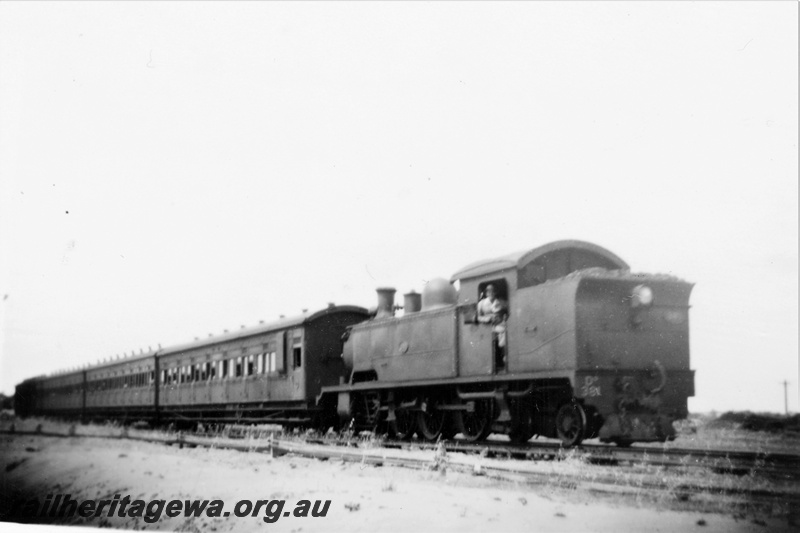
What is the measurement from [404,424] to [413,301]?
2293 mm

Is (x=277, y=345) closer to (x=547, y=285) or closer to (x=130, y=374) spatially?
(x=547, y=285)

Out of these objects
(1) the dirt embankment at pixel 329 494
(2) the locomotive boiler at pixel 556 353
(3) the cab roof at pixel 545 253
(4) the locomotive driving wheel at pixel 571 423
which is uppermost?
(3) the cab roof at pixel 545 253

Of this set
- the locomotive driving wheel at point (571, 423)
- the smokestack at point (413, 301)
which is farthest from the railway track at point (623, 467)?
the smokestack at point (413, 301)

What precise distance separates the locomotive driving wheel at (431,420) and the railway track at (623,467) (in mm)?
666

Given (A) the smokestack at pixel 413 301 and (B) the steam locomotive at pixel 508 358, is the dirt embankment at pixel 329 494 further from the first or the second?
(A) the smokestack at pixel 413 301

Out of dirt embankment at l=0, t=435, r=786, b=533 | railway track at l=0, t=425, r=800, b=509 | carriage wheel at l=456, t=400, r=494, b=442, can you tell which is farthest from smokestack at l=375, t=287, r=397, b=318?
dirt embankment at l=0, t=435, r=786, b=533

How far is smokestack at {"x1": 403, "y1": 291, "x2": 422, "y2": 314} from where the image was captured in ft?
47.6

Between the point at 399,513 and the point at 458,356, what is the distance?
14.8 ft

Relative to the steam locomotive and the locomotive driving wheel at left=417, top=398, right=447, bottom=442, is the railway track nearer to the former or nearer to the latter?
the steam locomotive

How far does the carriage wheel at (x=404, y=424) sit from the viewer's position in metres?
13.8

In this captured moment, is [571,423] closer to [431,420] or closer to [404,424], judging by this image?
[431,420]

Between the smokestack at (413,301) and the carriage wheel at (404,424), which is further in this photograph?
the smokestack at (413,301)

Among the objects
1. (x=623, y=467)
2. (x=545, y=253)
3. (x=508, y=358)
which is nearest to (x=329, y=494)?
(x=623, y=467)

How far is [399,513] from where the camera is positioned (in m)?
7.96
